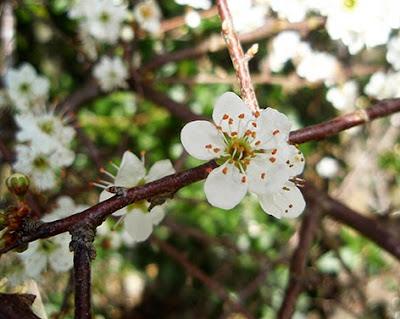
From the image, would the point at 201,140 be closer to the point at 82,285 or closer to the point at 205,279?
the point at 82,285

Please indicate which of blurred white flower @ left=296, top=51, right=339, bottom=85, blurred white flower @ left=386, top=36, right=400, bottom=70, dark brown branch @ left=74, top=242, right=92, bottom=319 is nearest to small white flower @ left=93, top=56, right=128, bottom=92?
blurred white flower @ left=296, top=51, right=339, bottom=85

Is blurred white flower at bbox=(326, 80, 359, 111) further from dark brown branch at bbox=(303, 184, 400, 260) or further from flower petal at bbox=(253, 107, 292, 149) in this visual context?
flower petal at bbox=(253, 107, 292, 149)

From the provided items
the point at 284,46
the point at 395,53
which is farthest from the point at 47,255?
the point at 284,46

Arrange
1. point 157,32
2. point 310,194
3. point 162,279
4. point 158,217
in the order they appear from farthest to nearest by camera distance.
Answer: point 162,279 → point 157,32 → point 310,194 → point 158,217

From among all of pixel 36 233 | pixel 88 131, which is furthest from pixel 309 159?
pixel 36 233

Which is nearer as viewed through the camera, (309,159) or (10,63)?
(10,63)

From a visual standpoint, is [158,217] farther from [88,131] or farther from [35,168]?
[88,131]
